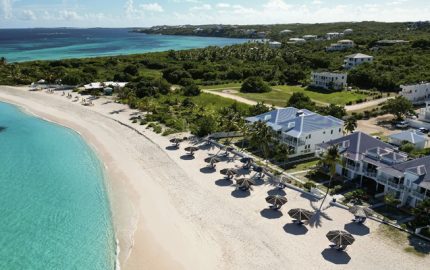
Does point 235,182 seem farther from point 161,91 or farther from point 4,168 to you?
point 161,91

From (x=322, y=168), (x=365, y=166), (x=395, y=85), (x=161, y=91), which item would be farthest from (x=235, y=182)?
(x=395, y=85)

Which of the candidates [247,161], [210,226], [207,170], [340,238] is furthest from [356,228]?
[207,170]

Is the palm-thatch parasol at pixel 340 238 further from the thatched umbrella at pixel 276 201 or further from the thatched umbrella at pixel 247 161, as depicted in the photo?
the thatched umbrella at pixel 247 161

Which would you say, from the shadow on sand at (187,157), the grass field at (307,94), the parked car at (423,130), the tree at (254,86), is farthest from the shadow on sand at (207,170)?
the tree at (254,86)

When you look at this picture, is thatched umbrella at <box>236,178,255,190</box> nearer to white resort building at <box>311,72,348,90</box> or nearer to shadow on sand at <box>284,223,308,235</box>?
shadow on sand at <box>284,223,308,235</box>

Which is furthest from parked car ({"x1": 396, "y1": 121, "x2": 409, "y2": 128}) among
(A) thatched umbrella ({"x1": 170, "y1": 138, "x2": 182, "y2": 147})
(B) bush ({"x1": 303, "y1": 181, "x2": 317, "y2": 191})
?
(A) thatched umbrella ({"x1": 170, "y1": 138, "x2": 182, "y2": 147})

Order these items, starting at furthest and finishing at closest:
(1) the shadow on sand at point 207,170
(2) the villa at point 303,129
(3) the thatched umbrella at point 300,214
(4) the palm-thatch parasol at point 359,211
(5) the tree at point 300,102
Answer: (5) the tree at point 300,102
(2) the villa at point 303,129
(1) the shadow on sand at point 207,170
(4) the palm-thatch parasol at point 359,211
(3) the thatched umbrella at point 300,214

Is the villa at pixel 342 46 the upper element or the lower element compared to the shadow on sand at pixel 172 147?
upper

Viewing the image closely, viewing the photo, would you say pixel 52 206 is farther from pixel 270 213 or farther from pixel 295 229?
pixel 295 229
